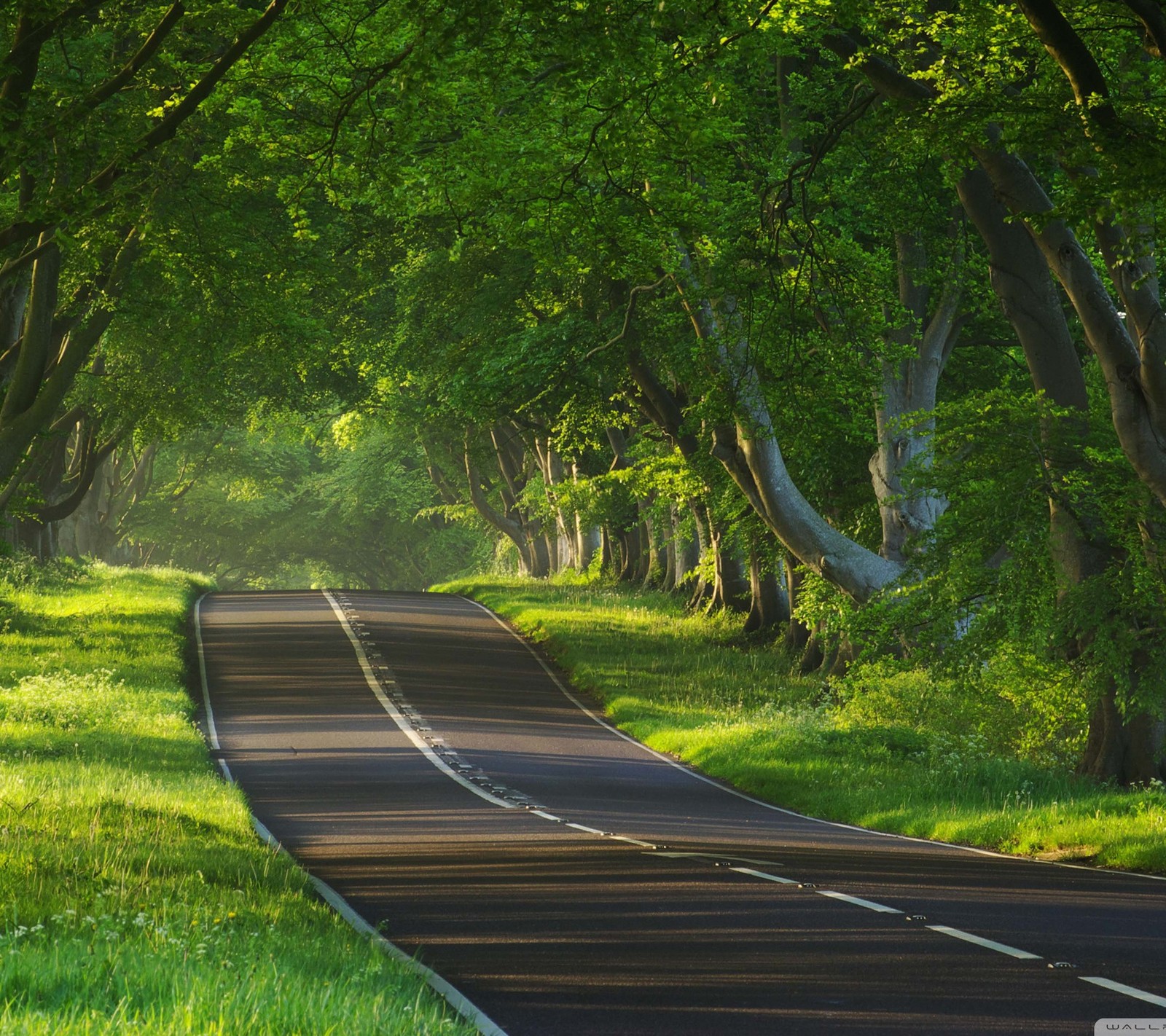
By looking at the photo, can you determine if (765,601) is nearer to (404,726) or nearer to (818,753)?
(404,726)

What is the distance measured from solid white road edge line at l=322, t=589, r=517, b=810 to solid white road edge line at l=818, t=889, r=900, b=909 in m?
6.26

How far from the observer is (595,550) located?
58.1 meters

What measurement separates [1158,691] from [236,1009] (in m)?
11.7

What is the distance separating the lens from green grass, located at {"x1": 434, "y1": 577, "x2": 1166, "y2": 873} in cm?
1493

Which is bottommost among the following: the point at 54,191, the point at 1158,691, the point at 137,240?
the point at 1158,691

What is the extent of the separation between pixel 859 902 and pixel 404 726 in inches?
584

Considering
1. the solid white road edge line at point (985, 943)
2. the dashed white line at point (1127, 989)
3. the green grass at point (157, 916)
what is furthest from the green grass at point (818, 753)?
the green grass at point (157, 916)

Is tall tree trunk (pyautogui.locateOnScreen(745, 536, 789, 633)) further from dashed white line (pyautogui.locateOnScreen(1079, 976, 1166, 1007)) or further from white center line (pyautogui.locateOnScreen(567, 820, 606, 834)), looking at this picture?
dashed white line (pyautogui.locateOnScreen(1079, 976, 1166, 1007))

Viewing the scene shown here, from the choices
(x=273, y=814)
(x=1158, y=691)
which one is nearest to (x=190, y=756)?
(x=273, y=814)

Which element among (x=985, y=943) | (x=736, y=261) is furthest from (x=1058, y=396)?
(x=985, y=943)

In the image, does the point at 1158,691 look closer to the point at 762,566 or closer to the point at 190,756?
the point at 190,756

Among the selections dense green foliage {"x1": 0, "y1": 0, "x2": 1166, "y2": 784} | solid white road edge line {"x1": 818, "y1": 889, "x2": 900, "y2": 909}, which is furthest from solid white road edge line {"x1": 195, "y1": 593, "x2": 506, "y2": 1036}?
dense green foliage {"x1": 0, "y1": 0, "x2": 1166, "y2": 784}

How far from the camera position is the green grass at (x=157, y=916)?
6.10 m

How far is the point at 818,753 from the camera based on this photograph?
69.1 feet
